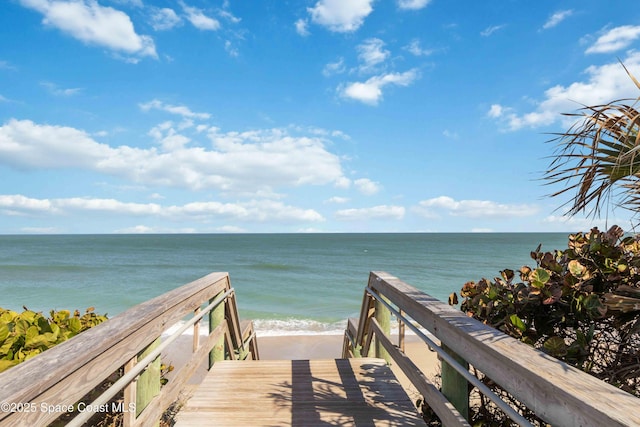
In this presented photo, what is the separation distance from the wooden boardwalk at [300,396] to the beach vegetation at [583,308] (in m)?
0.61

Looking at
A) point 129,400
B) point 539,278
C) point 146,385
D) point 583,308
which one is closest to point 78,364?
point 129,400

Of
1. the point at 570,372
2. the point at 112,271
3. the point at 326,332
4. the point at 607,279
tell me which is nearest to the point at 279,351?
the point at 326,332

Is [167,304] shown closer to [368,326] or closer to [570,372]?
[570,372]

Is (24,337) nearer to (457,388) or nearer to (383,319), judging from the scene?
(457,388)

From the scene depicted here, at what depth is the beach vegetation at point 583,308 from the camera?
5.10ft

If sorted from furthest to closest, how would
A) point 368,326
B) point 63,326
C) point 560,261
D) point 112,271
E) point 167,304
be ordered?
point 112,271 < point 368,326 < point 63,326 < point 560,261 < point 167,304

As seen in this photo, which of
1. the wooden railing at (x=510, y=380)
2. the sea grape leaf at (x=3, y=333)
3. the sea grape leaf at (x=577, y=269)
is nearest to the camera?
the wooden railing at (x=510, y=380)

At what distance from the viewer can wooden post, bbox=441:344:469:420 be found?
1.52m

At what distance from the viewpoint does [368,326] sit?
358cm

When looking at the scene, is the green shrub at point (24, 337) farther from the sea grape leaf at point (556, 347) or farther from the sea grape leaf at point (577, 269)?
the sea grape leaf at point (577, 269)

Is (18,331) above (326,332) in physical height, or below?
above

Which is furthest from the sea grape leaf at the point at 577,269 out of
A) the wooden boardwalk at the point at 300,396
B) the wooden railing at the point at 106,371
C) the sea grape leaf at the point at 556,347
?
the wooden railing at the point at 106,371

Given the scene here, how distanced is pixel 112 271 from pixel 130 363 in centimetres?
3107

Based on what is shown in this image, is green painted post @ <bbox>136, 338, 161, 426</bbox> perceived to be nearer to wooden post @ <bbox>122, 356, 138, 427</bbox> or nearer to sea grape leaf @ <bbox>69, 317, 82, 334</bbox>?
wooden post @ <bbox>122, 356, 138, 427</bbox>
